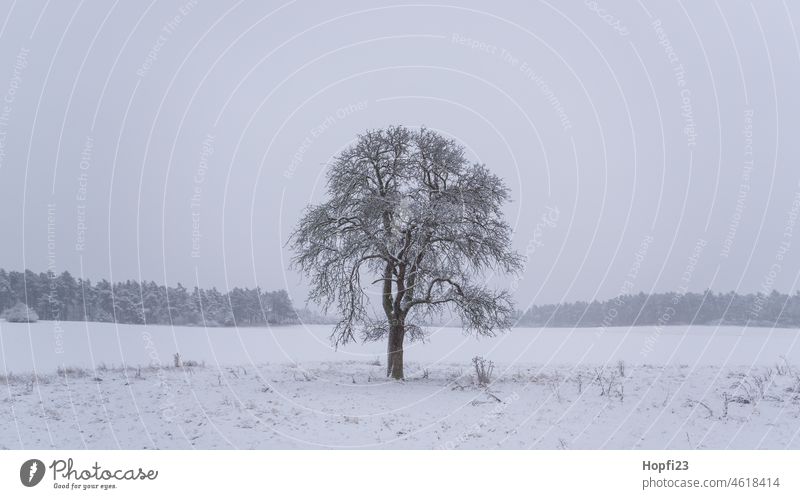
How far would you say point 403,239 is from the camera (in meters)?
17.6

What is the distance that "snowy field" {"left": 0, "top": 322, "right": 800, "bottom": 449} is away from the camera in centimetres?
1016

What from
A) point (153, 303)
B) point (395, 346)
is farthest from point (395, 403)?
point (153, 303)

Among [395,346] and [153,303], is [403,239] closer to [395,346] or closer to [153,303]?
[395,346]

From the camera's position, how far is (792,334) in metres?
26.3

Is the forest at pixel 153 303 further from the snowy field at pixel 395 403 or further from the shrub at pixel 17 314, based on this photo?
the snowy field at pixel 395 403

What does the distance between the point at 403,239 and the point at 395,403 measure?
20.1 feet

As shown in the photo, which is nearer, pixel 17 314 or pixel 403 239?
pixel 403 239

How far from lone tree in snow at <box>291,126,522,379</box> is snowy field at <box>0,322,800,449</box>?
7.50 ft
